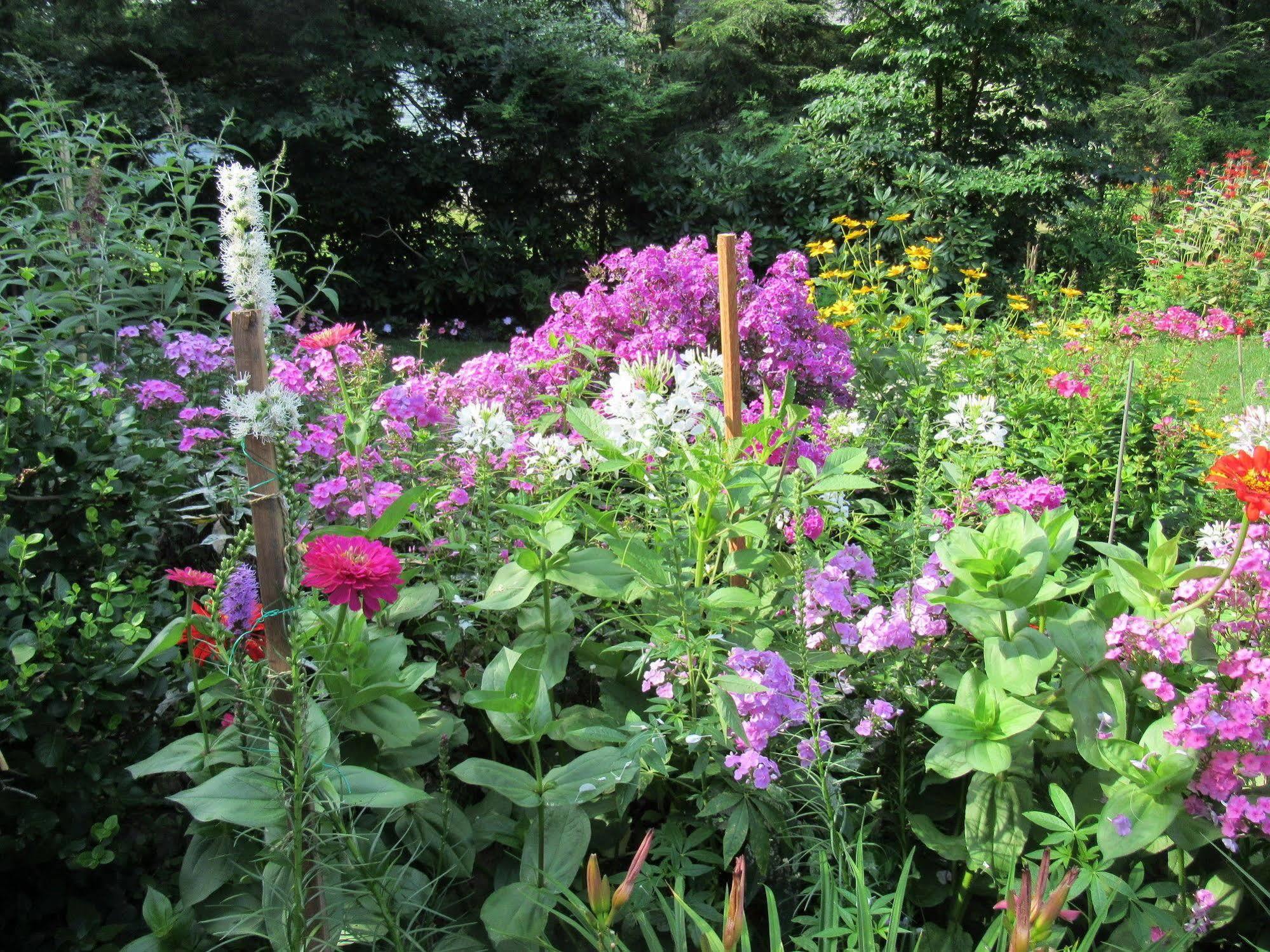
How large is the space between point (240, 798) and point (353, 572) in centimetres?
35

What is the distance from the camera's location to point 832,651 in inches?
71.1

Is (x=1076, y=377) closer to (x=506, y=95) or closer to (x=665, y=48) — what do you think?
(x=506, y=95)

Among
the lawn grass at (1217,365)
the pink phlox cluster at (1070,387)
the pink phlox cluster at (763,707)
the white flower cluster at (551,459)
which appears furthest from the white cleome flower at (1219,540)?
the lawn grass at (1217,365)

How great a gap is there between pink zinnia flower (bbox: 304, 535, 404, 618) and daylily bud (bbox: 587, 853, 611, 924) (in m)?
0.52

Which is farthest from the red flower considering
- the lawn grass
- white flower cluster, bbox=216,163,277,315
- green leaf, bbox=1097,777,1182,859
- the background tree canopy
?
the background tree canopy

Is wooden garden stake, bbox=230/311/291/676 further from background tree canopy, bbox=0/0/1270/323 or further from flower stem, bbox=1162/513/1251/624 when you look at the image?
background tree canopy, bbox=0/0/1270/323

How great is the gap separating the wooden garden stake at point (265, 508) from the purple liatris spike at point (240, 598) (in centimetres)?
33

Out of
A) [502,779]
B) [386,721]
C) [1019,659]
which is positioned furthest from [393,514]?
[1019,659]

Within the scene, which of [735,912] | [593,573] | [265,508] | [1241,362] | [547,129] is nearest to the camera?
[735,912]

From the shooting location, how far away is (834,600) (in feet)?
5.50

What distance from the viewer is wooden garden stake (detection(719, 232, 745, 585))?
6.39 ft

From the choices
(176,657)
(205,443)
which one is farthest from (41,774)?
(205,443)

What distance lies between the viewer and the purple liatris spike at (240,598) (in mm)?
1716

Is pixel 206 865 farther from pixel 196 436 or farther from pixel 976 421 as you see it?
pixel 976 421
